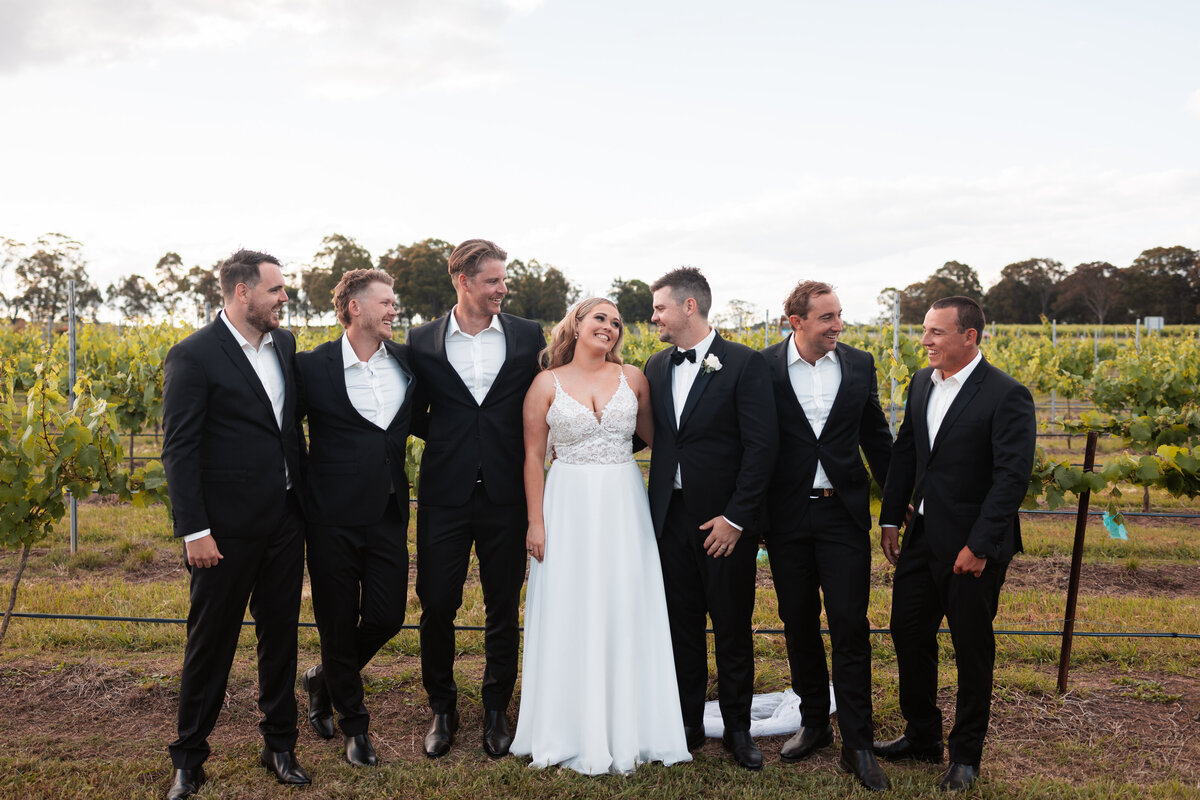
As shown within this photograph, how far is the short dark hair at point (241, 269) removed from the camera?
348cm

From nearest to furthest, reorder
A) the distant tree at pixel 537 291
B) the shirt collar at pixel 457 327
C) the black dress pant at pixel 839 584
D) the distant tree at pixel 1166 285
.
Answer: the black dress pant at pixel 839 584 → the shirt collar at pixel 457 327 → the distant tree at pixel 537 291 → the distant tree at pixel 1166 285

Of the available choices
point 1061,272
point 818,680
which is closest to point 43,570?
point 818,680

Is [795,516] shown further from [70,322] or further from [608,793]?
[70,322]

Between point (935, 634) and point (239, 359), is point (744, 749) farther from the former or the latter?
point (239, 359)

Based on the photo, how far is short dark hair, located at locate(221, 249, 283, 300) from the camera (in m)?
3.48

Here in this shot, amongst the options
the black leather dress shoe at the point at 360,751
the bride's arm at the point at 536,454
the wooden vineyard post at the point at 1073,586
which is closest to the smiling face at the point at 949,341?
the wooden vineyard post at the point at 1073,586

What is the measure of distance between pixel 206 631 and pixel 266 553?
1.21 ft

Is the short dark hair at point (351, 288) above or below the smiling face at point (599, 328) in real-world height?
above

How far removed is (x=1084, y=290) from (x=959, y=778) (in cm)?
7859

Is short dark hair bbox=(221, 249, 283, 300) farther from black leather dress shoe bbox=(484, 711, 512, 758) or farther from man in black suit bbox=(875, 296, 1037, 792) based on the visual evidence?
man in black suit bbox=(875, 296, 1037, 792)

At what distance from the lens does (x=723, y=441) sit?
12.2ft

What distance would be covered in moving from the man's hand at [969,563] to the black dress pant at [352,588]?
7.65 feet

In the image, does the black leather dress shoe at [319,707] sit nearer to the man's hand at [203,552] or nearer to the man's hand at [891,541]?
the man's hand at [203,552]

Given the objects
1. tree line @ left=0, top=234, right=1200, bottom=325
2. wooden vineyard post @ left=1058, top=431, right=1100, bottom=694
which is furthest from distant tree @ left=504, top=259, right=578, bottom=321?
wooden vineyard post @ left=1058, top=431, right=1100, bottom=694
